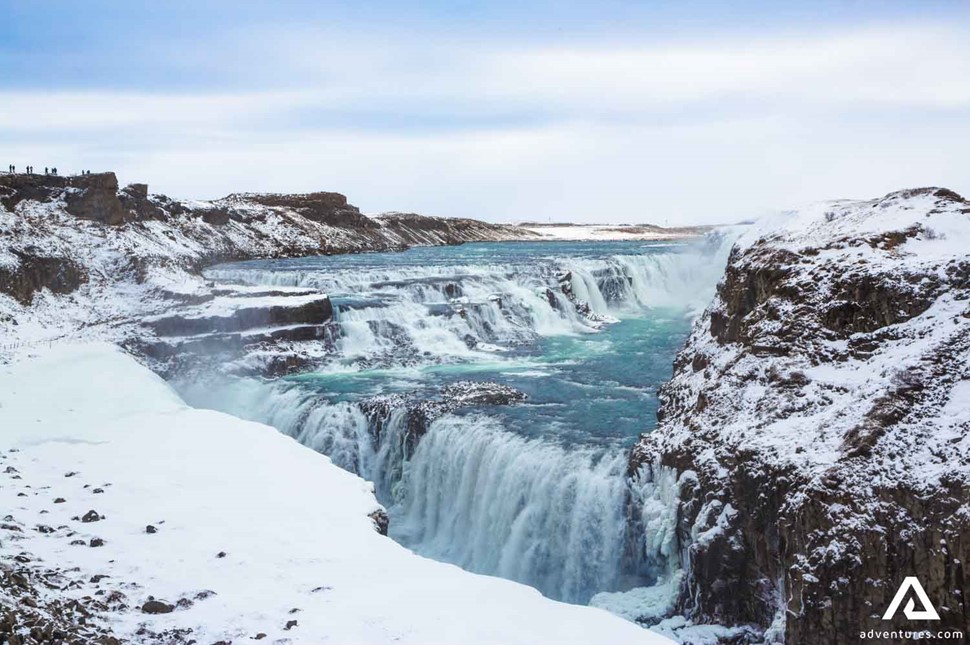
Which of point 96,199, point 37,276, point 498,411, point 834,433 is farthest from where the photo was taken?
point 96,199

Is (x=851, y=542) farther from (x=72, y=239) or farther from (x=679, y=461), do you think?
(x=72, y=239)

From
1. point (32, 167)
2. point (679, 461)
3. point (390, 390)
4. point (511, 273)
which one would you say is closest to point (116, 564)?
point (679, 461)

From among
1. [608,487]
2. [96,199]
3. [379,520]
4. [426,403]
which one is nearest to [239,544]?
[379,520]

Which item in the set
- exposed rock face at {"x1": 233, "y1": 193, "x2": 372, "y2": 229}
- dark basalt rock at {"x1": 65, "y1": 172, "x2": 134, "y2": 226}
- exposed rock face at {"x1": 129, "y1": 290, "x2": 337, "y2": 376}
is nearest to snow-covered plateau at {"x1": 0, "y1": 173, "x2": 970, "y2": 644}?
exposed rock face at {"x1": 129, "y1": 290, "x2": 337, "y2": 376}

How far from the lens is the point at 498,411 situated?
18.0 metres

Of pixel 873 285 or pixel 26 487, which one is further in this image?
pixel 873 285

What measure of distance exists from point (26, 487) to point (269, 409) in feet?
35.8

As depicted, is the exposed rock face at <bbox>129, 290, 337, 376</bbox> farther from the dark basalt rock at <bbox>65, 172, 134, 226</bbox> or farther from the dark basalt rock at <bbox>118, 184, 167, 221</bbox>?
the dark basalt rock at <bbox>118, 184, 167, 221</bbox>

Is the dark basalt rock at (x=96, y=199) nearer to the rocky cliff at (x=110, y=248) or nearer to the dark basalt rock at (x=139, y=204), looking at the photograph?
the rocky cliff at (x=110, y=248)

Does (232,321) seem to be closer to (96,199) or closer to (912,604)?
(96,199)

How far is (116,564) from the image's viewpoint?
8.21m

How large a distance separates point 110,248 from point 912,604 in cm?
3420

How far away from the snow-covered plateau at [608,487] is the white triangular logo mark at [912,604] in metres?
0.09

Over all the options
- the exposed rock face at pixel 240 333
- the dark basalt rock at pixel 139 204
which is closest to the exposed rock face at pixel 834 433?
the exposed rock face at pixel 240 333
